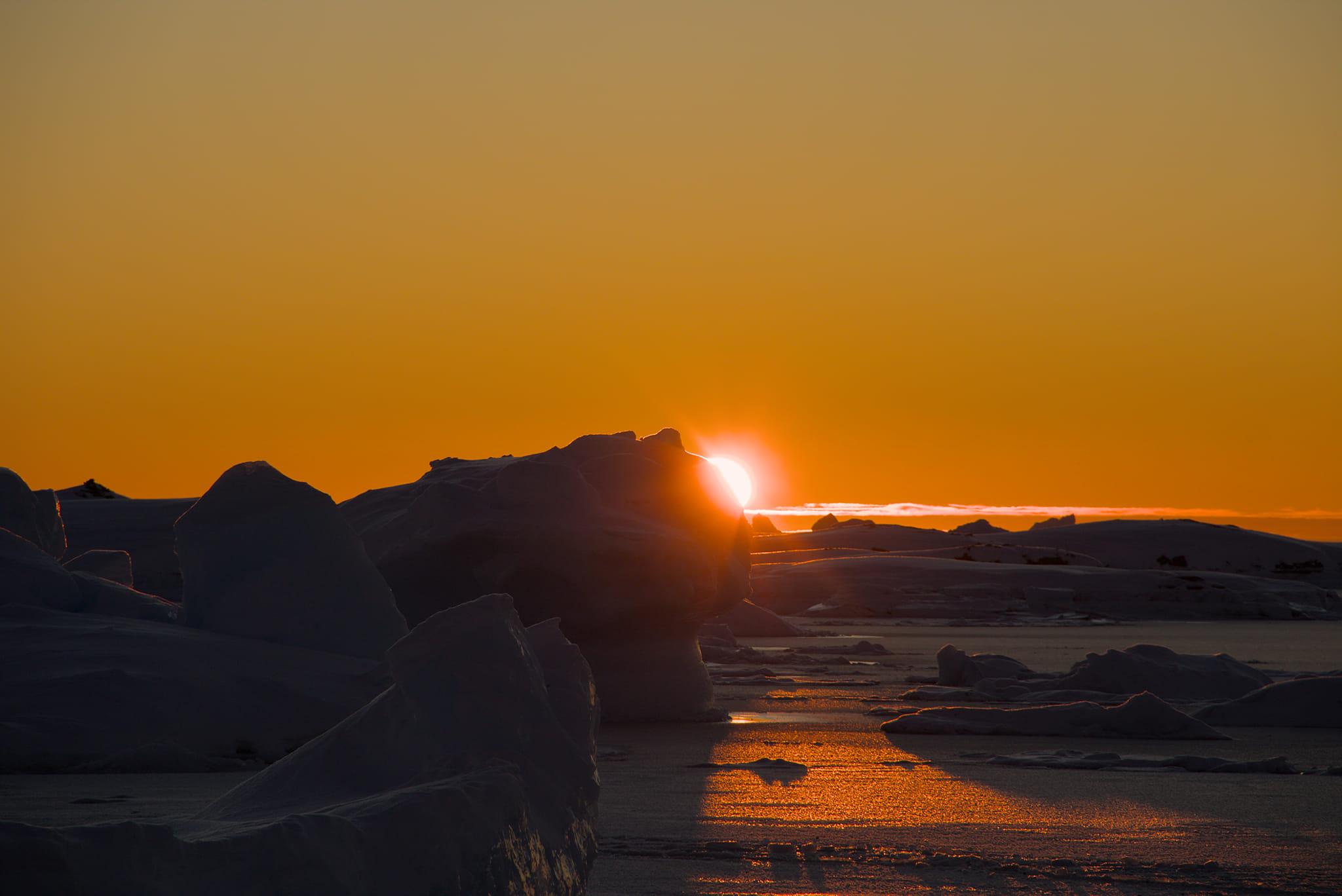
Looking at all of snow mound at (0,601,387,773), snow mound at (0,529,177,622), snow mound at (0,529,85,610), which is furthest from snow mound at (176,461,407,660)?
snow mound at (0,529,85,610)

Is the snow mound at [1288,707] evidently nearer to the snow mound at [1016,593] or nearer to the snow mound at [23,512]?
the snow mound at [23,512]

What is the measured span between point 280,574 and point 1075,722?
707 cm

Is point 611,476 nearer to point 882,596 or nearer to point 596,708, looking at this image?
point 596,708

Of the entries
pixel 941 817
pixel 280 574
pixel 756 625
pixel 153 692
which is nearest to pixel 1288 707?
pixel 941 817

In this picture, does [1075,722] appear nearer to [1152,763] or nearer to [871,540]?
[1152,763]

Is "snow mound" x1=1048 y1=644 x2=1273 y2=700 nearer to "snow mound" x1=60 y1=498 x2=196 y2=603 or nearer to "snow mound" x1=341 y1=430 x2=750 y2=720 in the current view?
"snow mound" x1=341 y1=430 x2=750 y2=720

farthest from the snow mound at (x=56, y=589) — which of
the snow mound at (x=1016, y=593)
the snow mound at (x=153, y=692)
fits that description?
the snow mound at (x=1016, y=593)

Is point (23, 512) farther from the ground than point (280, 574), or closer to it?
farther from the ground

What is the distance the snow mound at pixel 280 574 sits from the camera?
10.3 metres

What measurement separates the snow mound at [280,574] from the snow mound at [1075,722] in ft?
15.9

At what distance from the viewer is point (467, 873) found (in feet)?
11.7

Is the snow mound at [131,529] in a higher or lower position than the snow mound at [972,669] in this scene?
higher

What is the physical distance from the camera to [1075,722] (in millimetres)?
11117

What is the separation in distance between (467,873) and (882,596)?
1929 inches
